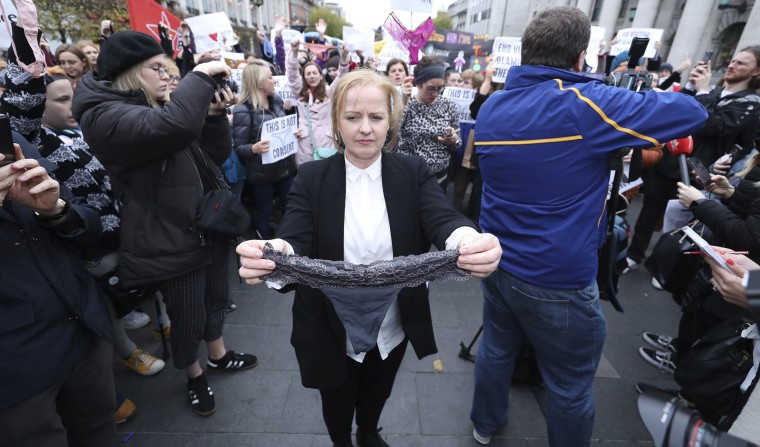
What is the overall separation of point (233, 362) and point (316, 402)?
2.70 feet

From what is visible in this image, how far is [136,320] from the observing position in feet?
11.9

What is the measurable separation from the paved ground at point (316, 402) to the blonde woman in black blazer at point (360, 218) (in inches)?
44.5

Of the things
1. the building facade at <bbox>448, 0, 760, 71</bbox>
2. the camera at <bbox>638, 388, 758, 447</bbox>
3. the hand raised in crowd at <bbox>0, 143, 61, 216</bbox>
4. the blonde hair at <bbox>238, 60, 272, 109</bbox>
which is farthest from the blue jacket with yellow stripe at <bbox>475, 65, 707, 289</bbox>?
the building facade at <bbox>448, 0, 760, 71</bbox>

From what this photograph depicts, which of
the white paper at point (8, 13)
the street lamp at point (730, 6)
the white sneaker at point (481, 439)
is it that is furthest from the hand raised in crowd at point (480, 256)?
the street lamp at point (730, 6)

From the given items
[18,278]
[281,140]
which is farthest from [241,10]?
[18,278]

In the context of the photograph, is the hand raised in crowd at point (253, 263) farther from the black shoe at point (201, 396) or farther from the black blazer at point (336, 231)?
the black shoe at point (201, 396)

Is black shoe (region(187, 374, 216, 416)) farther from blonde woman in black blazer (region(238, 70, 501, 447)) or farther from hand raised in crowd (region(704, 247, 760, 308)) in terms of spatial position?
hand raised in crowd (region(704, 247, 760, 308))

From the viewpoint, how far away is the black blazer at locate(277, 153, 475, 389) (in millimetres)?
1684

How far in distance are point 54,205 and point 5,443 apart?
987 mm

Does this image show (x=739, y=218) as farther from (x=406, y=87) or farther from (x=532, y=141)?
(x=406, y=87)

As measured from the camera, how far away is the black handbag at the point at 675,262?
2.43 metres

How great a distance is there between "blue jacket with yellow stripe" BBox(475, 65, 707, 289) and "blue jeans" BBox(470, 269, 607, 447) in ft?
0.31

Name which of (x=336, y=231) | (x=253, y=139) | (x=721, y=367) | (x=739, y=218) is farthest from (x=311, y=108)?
(x=721, y=367)

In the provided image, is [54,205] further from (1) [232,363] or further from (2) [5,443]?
(1) [232,363]
